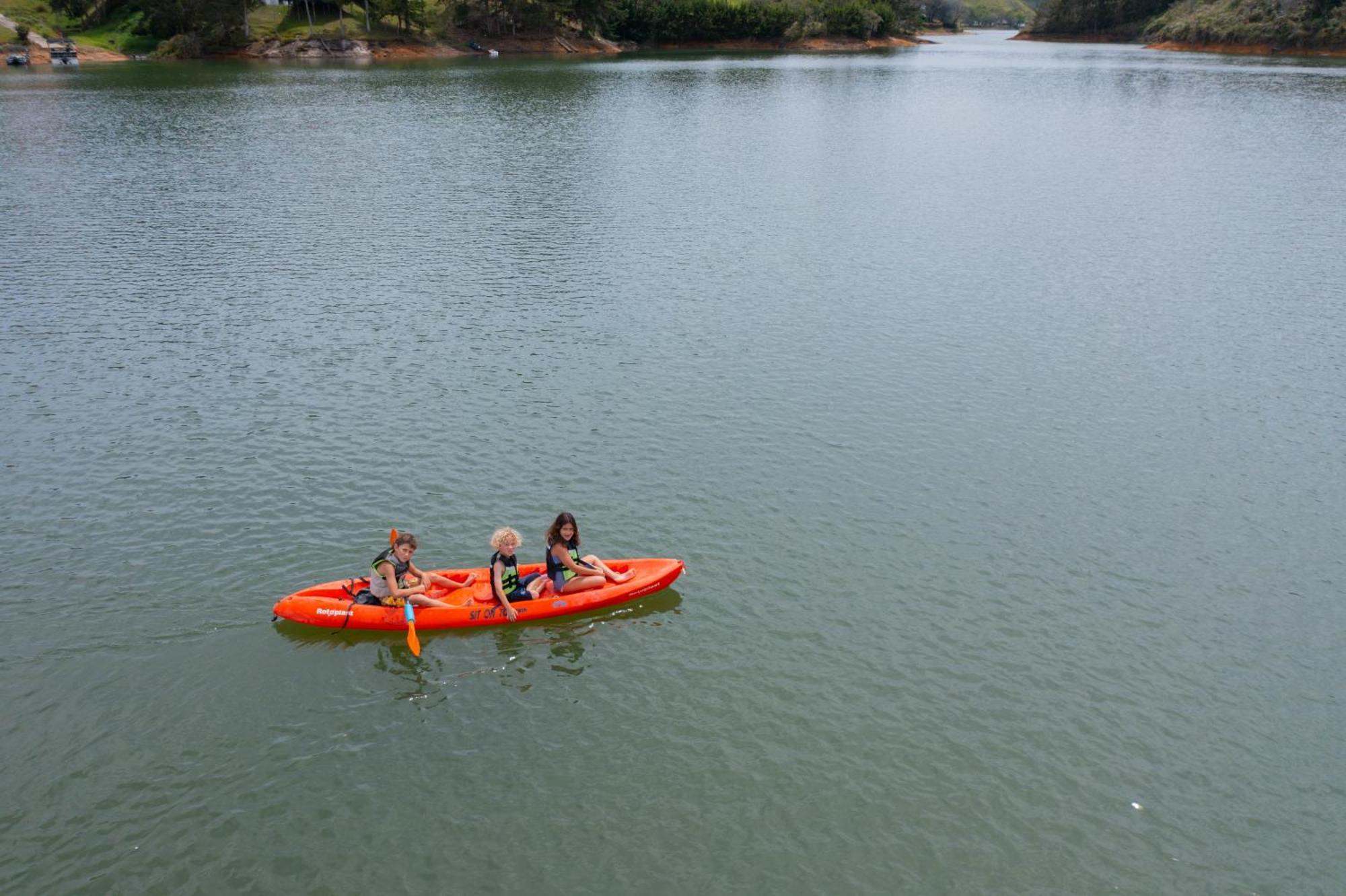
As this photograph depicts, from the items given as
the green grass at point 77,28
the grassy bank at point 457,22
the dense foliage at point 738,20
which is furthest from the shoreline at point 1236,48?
the green grass at point 77,28

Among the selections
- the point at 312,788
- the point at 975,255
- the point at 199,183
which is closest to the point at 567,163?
the point at 199,183

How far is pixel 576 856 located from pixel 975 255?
3237cm

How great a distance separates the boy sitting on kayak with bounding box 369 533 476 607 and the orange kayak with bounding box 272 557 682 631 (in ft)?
0.49

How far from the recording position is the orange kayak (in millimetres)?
17078

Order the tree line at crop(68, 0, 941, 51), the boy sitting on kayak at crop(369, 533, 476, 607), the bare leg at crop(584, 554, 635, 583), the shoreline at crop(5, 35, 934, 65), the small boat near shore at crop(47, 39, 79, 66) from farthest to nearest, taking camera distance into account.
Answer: the shoreline at crop(5, 35, 934, 65)
the tree line at crop(68, 0, 941, 51)
the small boat near shore at crop(47, 39, 79, 66)
the bare leg at crop(584, 554, 635, 583)
the boy sitting on kayak at crop(369, 533, 476, 607)

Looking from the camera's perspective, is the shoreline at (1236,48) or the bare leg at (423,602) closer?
the bare leg at (423,602)

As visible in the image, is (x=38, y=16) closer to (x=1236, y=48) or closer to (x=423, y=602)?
(x=423, y=602)

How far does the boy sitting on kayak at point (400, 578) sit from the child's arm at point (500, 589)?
0.87 metres

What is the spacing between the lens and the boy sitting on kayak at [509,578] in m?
17.3

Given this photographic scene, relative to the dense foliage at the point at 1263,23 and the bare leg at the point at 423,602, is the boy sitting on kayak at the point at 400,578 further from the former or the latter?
the dense foliage at the point at 1263,23

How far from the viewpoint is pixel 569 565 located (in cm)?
1781

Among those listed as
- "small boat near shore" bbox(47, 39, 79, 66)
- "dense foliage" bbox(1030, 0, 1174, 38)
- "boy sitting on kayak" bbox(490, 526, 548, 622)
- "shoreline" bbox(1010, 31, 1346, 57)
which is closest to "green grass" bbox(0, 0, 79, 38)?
"small boat near shore" bbox(47, 39, 79, 66)

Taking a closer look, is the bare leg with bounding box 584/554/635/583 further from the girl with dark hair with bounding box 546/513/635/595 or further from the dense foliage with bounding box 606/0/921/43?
the dense foliage with bounding box 606/0/921/43

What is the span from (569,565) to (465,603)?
76.0 inches
